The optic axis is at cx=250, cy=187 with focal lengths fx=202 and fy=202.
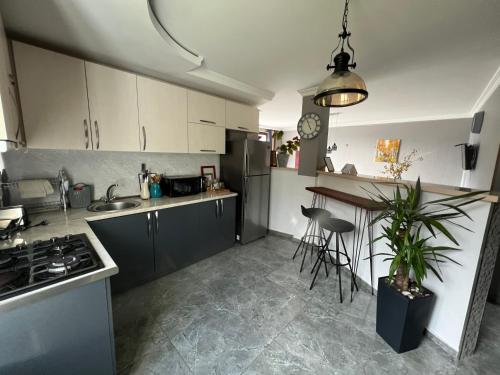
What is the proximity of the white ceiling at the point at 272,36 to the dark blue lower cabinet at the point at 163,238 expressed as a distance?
154 centimetres

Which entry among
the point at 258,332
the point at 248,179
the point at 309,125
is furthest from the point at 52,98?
the point at 309,125

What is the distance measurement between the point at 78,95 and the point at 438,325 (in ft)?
11.8

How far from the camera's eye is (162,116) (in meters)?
2.32

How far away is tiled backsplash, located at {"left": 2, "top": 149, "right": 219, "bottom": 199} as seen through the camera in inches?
72.8

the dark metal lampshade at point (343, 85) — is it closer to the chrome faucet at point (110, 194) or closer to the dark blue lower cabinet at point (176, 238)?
the dark blue lower cabinet at point (176, 238)

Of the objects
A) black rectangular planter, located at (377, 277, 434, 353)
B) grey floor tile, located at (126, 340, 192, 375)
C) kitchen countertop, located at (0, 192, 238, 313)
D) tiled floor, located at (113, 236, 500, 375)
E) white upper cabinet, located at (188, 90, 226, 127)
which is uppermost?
white upper cabinet, located at (188, 90, 226, 127)

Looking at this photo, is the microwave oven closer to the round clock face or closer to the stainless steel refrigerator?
the stainless steel refrigerator

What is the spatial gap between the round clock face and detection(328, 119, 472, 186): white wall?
13.8 ft

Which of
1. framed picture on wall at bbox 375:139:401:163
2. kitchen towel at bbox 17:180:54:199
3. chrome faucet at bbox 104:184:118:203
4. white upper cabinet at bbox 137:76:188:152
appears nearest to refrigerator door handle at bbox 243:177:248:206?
white upper cabinet at bbox 137:76:188:152

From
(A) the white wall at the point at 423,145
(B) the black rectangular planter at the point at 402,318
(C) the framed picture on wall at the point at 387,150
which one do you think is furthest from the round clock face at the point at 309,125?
(A) the white wall at the point at 423,145

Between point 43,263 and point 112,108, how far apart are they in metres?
1.50

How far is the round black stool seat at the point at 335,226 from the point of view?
6.57 ft

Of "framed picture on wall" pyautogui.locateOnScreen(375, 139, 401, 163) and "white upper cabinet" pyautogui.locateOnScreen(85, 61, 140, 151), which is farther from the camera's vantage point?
"framed picture on wall" pyautogui.locateOnScreen(375, 139, 401, 163)

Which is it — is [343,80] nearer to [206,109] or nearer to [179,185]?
[206,109]
